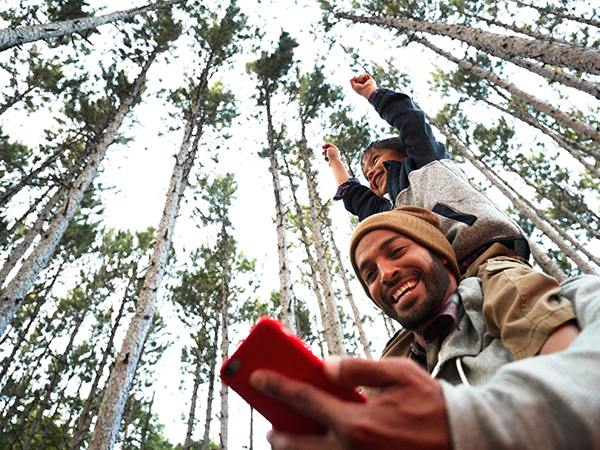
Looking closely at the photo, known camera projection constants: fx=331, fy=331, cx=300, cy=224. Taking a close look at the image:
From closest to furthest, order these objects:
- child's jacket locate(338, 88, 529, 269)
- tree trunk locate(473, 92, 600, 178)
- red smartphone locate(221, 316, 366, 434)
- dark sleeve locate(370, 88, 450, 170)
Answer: red smartphone locate(221, 316, 366, 434)
child's jacket locate(338, 88, 529, 269)
dark sleeve locate(370, 88, 450, 170)
tree trunk locate(473, 92, 600, 178)

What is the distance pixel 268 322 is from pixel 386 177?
224 cm

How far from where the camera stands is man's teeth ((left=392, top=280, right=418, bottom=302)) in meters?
1.40

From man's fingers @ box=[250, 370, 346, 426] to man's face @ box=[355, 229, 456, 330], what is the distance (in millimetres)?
881

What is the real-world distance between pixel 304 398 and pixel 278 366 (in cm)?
18

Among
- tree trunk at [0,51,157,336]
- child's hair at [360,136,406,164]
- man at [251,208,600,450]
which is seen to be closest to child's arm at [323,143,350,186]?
child's hair at [360,136,406,164]

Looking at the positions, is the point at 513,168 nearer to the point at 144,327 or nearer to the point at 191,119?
the point at 191,119

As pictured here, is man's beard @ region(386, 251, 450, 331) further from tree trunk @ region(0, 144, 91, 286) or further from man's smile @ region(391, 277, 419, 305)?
tree trunk @ region(0, 144, 91, 286)

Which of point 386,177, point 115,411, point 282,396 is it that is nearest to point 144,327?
point 115,411

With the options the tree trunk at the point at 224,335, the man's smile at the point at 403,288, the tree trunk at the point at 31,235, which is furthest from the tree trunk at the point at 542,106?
the tree trunk at the point at 31,235

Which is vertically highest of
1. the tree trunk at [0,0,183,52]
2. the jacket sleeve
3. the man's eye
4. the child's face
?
the tree trunk at [0,0,183,52]

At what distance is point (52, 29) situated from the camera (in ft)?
21.1

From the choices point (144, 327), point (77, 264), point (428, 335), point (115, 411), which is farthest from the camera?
point (77, 264)

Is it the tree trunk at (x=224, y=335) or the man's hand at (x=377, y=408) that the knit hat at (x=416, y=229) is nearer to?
the man's hand at (x=377, y=408)

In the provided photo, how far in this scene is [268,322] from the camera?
756mm
